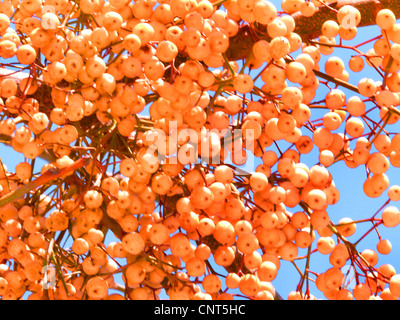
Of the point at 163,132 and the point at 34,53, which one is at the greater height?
the point at 34,53

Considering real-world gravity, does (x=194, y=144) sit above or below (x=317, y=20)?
below

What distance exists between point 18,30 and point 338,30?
0.62 metres

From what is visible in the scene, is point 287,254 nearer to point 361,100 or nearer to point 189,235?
point 189,235

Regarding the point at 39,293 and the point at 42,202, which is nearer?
the point at 39,293

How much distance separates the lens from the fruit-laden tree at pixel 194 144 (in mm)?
1170

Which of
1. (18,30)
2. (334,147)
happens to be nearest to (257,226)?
(334,147)

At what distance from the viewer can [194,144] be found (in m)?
1.19

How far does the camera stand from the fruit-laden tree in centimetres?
117

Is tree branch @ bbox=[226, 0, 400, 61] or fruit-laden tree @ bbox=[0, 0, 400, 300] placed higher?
tree branch @ bbox=[226, 0, 400, 61]

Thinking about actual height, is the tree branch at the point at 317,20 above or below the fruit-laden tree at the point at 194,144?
above

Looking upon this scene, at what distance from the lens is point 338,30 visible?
1.27m
